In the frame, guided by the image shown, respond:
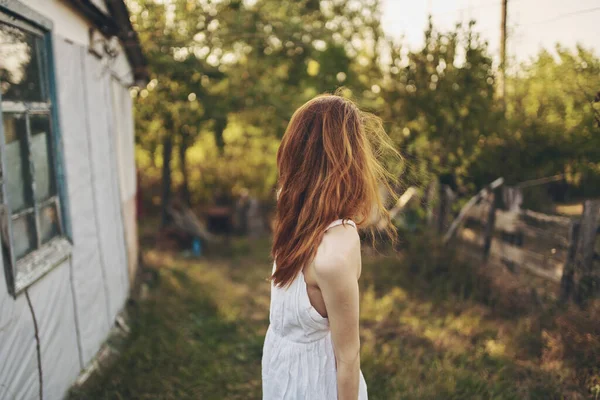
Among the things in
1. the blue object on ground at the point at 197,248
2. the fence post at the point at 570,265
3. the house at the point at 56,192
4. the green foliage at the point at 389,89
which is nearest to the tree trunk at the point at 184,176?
the green foliage at the point at 389,89

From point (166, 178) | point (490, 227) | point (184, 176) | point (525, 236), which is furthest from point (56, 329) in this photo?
point (184, 176)

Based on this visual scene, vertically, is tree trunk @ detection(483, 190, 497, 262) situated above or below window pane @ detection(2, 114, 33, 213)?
below

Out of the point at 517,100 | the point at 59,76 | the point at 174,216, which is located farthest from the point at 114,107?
the point at 517,100

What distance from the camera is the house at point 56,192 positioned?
9.11ft

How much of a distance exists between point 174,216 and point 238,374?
5.58 m

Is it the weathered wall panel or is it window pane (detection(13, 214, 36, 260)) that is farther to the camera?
the weathered wall panel

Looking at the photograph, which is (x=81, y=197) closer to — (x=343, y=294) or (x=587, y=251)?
(x=343, y=294)

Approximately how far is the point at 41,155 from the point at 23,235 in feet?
2.09

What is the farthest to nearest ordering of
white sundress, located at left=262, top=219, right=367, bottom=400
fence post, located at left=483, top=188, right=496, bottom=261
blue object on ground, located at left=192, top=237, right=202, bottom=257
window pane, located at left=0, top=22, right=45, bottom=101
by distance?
blue object on ground, located at left=192, top=237, right=202, bottom=257
fence post, located at left=483, top=188, right=496, bottom=261
window pane, located at left=0, top=22, right=45, bottom=101
white sundress, located at left=262, top=219, right=367, bottom=400

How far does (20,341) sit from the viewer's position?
2734 millimetres

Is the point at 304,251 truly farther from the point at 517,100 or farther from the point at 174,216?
the point at 174,216

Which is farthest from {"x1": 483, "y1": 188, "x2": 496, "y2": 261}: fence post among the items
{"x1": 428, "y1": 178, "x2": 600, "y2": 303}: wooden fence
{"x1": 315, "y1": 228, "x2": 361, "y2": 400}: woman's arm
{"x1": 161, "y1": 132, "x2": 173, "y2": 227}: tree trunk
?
{"x1": 161, "y1": 132, "x2": 173, "y2": 227}: tree trunk

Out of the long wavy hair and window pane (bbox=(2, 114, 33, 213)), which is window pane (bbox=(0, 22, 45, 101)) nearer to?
window pane (bbox=(2, 114, 33, 213))

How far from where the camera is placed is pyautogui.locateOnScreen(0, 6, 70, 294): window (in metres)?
2.72
